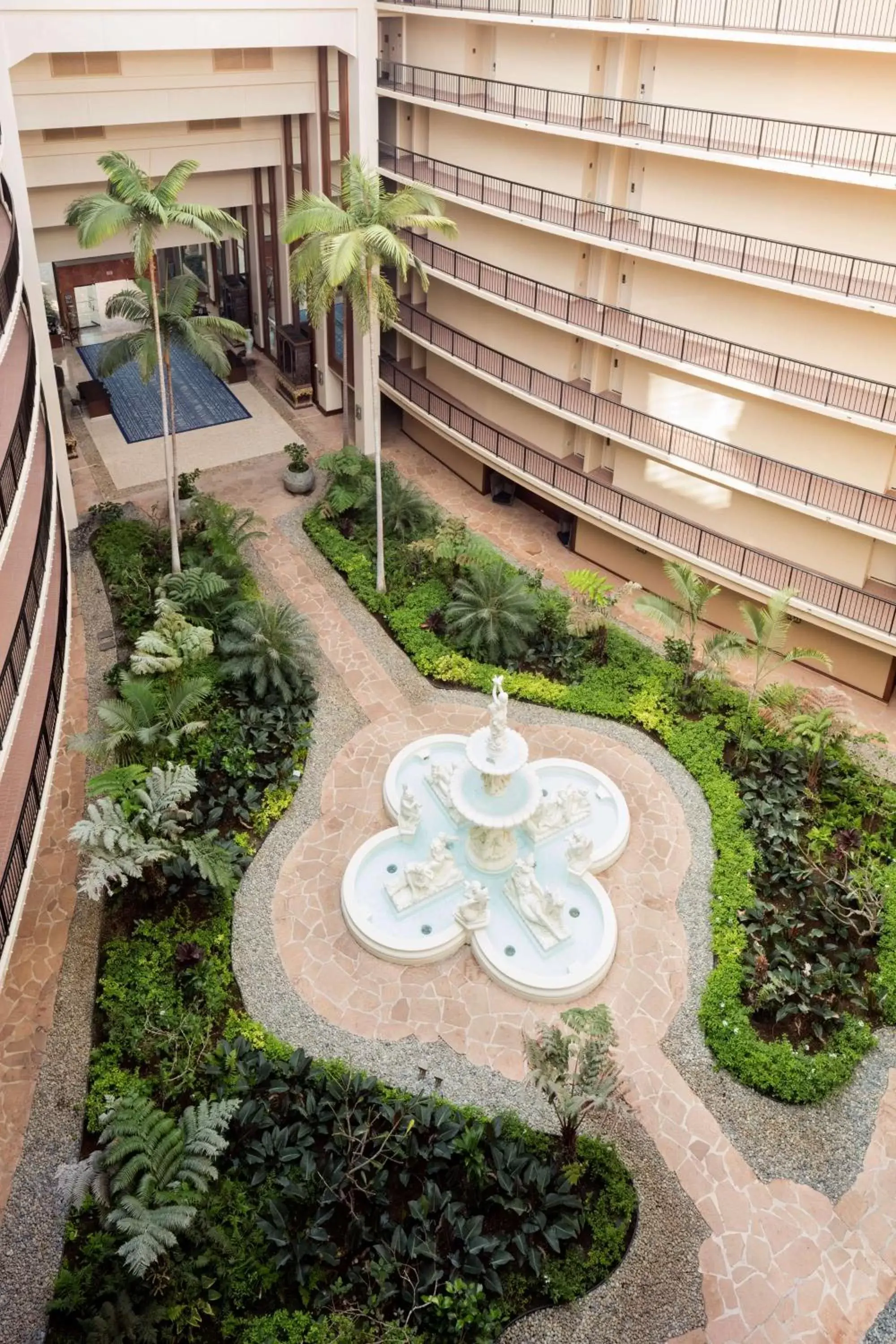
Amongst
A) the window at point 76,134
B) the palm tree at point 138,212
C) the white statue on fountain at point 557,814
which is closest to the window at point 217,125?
the window at point 76,134

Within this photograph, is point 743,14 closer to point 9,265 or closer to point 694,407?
point 694,407

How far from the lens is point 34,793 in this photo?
58.4 feet

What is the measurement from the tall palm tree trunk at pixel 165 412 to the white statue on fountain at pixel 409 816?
384 inches

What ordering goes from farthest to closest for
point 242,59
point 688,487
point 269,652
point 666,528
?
point 242,59 → point 688,487 → point 666,528 → point 269,652

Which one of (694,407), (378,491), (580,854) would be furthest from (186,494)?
(580,854)

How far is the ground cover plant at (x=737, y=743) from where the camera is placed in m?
18.0

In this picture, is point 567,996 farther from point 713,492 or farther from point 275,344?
point 275,344

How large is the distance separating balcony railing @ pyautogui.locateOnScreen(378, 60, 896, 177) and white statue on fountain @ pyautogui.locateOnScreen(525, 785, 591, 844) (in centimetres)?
1317

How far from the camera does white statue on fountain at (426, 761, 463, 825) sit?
21281 millimetres

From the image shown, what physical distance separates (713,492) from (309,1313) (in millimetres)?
19751

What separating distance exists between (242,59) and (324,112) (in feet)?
9.26

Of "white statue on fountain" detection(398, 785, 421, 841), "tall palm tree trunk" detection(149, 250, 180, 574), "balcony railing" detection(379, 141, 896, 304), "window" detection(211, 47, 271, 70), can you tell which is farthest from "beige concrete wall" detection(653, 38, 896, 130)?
"white statue on fountain" detection(398, 785, 421, 841)

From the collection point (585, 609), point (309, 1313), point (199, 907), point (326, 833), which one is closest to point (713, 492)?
point (585, 609)

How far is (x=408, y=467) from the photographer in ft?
112
